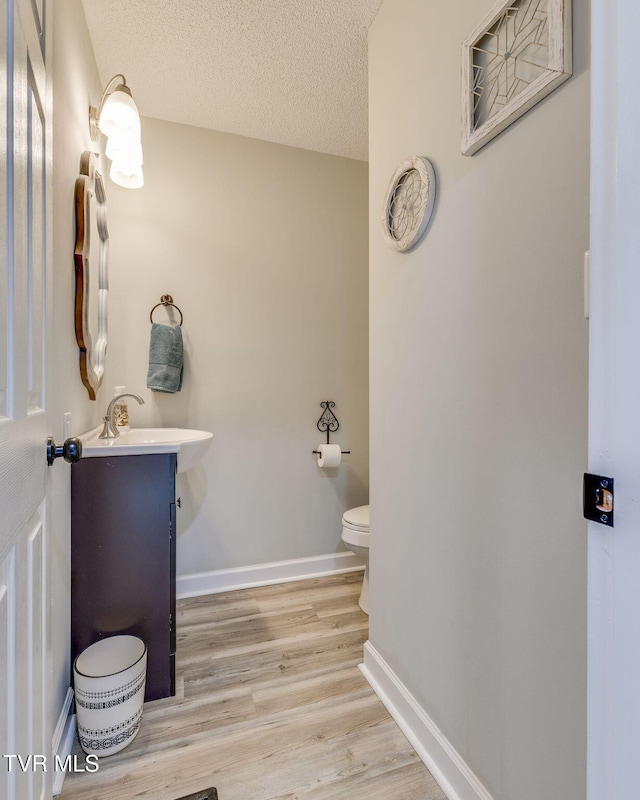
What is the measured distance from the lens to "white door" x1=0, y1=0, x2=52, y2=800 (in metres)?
0.57

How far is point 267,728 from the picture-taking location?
1394mm

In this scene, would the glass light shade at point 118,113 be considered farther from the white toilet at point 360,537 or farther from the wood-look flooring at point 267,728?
the wood-look flooring at point 267,728

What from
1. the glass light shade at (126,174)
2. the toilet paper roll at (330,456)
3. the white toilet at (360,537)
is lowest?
the white toilet at (360,537)

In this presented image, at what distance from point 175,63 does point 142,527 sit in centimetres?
207

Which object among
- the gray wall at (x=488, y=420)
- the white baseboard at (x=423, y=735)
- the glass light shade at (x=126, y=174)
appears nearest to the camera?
the gray wall at (x=488, y=420)

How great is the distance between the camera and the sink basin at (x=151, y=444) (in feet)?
4.82

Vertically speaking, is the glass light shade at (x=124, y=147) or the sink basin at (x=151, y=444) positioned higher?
the glass light shade at (x=124, y=147)

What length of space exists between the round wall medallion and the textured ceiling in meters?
0.80

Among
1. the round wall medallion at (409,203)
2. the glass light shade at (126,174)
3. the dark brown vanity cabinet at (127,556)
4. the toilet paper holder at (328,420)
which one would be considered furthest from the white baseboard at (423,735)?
the glass light shade at (126,174)

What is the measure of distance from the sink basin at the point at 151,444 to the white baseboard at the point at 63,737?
830 millimetres

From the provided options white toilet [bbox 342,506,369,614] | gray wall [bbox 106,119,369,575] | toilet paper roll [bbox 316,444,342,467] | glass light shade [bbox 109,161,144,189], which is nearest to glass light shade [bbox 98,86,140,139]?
glass light shade [bbox 109,161,144,189]

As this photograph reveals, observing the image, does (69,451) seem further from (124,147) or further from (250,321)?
(250,321)

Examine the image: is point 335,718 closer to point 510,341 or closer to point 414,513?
point 414,513

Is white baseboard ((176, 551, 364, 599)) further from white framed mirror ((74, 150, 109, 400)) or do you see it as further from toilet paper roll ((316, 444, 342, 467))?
white framed mirror ((74, 150, 109, 400))
